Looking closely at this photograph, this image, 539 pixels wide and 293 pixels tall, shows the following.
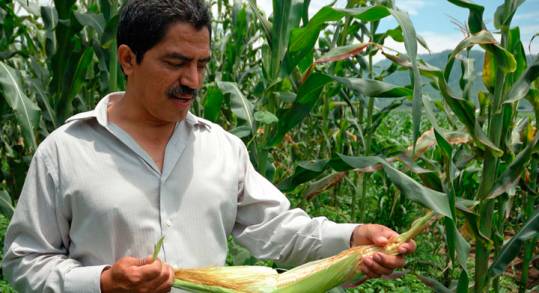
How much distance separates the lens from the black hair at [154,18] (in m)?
1.46

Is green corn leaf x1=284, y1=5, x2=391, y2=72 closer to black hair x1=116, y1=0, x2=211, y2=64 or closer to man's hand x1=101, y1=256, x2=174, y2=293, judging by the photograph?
black hair x1=116, y1=0, x2=211, y2=64

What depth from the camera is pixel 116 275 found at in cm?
122

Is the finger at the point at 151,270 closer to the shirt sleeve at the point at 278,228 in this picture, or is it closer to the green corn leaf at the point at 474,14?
the shirt sleeve at the point at 278,228

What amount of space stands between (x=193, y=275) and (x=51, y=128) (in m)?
1.58

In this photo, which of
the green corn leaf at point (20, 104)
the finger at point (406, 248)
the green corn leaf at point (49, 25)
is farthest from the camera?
the green corn leaf at point (49, 25)

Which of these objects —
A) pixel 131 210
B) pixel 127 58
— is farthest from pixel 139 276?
pixel 127 58

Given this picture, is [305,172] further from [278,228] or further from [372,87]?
[278,228]

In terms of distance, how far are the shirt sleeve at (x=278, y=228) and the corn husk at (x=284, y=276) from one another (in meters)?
0.16

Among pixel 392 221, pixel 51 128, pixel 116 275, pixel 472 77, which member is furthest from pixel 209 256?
pixel 392 221

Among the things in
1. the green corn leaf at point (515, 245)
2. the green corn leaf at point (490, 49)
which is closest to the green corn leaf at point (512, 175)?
the green corn leaf at point (515, 245)

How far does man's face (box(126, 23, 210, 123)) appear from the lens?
1.45 metres

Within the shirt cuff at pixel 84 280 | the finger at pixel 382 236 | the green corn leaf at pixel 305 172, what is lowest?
the green corn leaf at pixel 305 172

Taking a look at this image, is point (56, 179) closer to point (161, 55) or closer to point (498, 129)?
point (161, 55)

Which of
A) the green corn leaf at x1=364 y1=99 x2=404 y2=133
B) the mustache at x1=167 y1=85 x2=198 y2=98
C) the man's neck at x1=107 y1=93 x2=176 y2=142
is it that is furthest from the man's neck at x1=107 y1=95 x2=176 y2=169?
the green corn leaf at x1=364 y1=99 x2=404 y2=133
